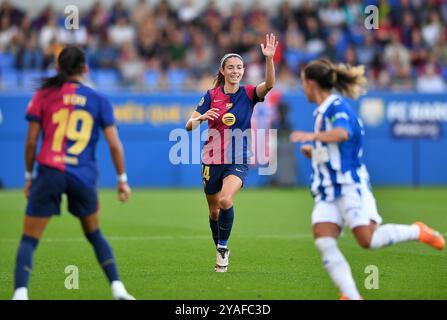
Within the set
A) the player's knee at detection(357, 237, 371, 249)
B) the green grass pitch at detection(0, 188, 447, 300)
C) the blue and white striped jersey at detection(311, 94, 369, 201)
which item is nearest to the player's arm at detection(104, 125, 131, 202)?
the green grass pitch at detection(0, 188, 447, 300)

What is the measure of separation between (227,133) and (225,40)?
1493 centimetres

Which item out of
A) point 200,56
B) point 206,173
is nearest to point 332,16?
point 200,56

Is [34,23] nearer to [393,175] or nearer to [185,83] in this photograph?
[185,83]

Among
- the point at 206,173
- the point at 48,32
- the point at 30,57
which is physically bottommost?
the point at 206,173

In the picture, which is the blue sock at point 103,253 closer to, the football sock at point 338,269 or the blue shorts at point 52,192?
the blue shorts at point 52,192

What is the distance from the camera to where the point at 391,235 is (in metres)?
8.47

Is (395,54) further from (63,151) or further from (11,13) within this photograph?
(63,151)

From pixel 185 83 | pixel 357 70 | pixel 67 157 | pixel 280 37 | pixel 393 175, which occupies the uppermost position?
pixel 280 37

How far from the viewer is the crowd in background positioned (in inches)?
1016

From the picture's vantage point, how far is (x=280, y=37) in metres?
27.4

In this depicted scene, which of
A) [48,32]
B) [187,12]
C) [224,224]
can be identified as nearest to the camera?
[224,224]

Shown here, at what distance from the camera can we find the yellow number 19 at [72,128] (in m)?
8.43
